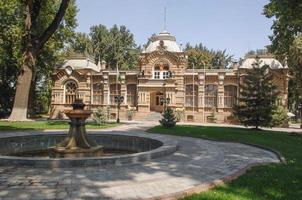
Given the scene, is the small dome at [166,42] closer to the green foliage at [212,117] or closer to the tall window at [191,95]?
the tall window at [191,95]

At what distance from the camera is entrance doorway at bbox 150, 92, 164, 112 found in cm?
4509

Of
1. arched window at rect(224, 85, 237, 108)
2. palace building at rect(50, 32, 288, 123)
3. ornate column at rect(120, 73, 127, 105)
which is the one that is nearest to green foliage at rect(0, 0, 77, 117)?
palace building at rect(50, 32, 288, 123)

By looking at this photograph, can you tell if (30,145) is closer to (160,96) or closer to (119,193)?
(119,193)

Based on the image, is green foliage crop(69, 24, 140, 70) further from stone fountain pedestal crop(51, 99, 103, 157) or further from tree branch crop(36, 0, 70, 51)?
stone fountain pedestal crop(51, 99, 103, 157)

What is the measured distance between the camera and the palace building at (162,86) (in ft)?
141

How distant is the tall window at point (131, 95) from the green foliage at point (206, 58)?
18.4 m

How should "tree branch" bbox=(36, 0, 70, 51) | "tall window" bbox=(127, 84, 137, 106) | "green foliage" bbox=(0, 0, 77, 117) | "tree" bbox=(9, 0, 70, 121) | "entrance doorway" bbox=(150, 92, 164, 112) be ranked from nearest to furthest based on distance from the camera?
"tree branch" bbox=(36, 0, 70, 51) → "tree" bbox=(9, 0, 70, 121) → "green foliage" bbox=(0, 0, 77, 117) → "entrance doorway" bbox=(150, 92, 164, 112) → "tall window" bbox=(127, 84, 137, 106)

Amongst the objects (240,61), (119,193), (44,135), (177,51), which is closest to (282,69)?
(240,61)

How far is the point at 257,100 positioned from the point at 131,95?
20827 millimetres

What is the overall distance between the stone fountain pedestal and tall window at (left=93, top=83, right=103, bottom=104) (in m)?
33.7

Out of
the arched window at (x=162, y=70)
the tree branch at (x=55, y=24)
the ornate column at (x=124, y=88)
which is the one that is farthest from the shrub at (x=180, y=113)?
the tree branch at (x=55, y=24)

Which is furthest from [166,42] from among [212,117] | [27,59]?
[27,59]

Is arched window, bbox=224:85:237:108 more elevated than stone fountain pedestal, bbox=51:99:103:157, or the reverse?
arched window, bbox=224:85:237:108

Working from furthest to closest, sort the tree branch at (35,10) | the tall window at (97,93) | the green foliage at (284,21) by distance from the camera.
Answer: the tall window at (97,93)
the tree branch at (35,10)
the green foliage at (284,21)
